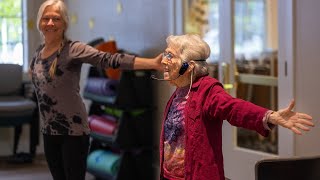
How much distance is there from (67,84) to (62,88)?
3 centimetres

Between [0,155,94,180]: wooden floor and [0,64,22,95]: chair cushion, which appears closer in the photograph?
[0,155,94,180]: wooden floor

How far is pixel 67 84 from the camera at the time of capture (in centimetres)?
286

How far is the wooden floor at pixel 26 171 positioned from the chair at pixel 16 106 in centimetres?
17

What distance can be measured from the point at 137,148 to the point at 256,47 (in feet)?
4.13

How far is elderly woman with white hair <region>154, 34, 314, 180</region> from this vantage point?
185 cm

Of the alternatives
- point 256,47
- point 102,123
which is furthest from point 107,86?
point 256,47

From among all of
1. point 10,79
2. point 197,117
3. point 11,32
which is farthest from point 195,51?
point 11,32

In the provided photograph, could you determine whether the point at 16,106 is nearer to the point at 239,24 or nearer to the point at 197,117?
the point at 239,24

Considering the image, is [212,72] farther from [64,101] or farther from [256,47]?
[64,101]

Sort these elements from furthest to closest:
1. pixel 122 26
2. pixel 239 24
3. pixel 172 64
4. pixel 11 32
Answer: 1. pixel 11 32
2. pixel 122 26
3. pixel 239 24
4. pixel 172 64

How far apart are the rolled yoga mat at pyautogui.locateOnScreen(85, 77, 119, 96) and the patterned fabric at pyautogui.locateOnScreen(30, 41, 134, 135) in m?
1.60

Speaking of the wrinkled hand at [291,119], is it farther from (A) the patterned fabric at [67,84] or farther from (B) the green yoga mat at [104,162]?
(B) the green yoga mat at [104,162]

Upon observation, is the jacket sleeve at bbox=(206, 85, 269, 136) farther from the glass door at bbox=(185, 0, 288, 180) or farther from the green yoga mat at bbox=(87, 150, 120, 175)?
the green yoga mat at bbox=(87, 150, 120, 175)

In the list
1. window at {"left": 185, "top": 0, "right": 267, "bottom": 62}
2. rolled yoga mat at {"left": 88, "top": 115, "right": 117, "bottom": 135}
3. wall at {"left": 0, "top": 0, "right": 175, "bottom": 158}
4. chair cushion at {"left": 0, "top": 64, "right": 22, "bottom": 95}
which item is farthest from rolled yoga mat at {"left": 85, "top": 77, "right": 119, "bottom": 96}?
chair cushion at {"left": 0, "top": 64, "right": 22, "bottom": 95}
